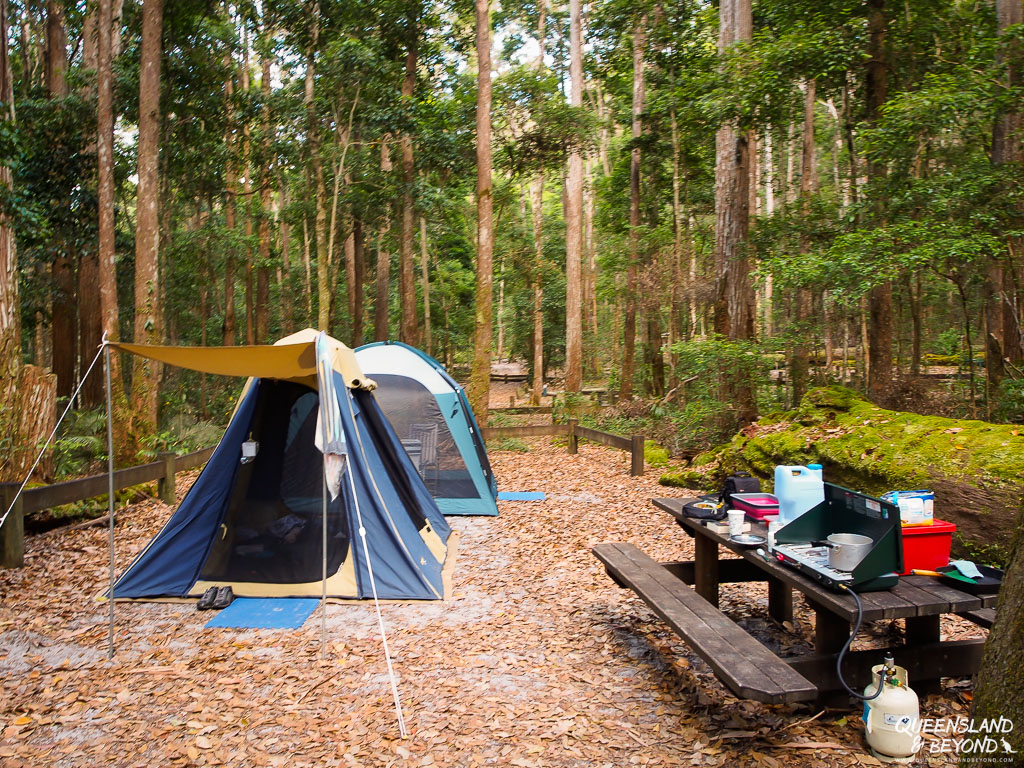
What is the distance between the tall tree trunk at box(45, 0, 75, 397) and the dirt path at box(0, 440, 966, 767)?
8528 millimetres

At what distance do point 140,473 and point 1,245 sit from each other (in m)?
2.73

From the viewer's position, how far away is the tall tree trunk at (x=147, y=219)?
31.6ft

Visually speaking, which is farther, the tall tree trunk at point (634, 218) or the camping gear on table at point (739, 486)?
the tall tree trunk at point (634, 218)

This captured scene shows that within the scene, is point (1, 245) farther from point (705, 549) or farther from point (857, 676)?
point (857, 676)

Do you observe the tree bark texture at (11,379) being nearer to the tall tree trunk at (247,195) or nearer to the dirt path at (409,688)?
the dirt path at (409,688)

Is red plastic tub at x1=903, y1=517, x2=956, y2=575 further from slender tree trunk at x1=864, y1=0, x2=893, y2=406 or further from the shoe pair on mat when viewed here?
slender tree trunk at x1=864, y1=0, x2=893, y2=406

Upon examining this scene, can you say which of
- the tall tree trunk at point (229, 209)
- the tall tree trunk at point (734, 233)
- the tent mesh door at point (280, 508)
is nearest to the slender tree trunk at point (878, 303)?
the tall tree trunk at point (734, 233)

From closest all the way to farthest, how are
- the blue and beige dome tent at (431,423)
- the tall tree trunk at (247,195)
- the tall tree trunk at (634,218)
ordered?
1. the blue and beige dome tent at (431,423)
2. the tall tree trunk at (634,218)
3. the tall tree trunk at (247,195)

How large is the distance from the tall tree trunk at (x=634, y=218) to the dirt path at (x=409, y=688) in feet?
34.3

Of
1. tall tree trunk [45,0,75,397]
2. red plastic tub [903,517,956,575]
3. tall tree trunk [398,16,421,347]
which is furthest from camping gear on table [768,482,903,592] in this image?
tall tree trunk [45,0,75,397]

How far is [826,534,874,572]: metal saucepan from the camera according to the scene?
3.06 metres

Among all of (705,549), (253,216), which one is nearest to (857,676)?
(705,549)

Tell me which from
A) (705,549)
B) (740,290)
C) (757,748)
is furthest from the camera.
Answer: (740,290)

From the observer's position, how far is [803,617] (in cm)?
474
